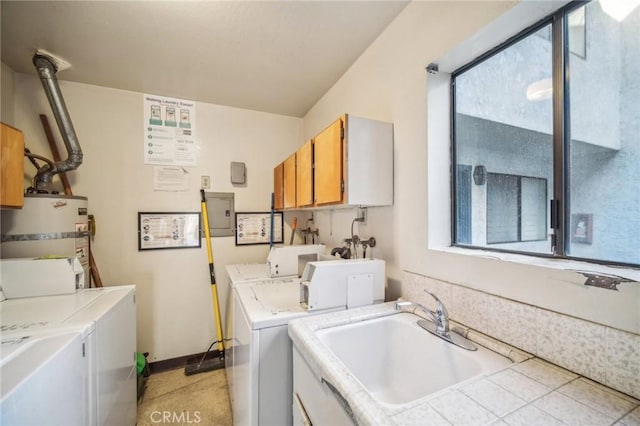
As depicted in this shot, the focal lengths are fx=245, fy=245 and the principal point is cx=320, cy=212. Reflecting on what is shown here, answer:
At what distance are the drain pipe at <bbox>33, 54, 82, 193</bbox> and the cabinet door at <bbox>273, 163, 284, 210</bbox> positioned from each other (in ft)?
5.35

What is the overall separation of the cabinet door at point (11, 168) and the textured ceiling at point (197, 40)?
703 mm

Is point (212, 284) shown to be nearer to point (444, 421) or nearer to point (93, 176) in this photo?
point (93, 176)

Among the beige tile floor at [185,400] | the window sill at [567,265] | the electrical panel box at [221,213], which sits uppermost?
the electrical panel box at [221,213]

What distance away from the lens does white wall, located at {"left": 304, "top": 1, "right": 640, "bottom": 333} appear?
777 mm

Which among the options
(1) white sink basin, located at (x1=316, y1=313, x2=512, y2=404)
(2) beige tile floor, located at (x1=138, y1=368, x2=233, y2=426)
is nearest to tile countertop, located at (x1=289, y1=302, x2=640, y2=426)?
(1) white sink basin, located at (x1=316, y1=313, x2=512, y2=404)

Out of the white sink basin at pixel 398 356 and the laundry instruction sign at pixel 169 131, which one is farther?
the laundry instruction sign at pixel 169 131

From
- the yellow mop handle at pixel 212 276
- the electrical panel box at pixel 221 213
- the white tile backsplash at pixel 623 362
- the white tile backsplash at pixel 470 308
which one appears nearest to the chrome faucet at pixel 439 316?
the white tile backsplash at pixel 470 308

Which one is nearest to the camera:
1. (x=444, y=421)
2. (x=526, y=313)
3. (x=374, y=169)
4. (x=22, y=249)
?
(x=444, y=421)

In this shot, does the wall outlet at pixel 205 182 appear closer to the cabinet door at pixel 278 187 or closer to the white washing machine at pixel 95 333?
the cabinet door at pixel 278 187

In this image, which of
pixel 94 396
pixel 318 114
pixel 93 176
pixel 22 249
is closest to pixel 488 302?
pixel 94 396

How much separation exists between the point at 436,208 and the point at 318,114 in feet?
5.75

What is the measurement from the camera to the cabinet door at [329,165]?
139cm

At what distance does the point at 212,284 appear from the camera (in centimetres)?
243

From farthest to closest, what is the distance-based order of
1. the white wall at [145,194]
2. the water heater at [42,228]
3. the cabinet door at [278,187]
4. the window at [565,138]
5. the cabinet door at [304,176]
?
the cabinet door at [278,187] < the white wall at [145,194] < the cabinet door at [304,176] < the water heater at [42,228] < the window at [565,138]
